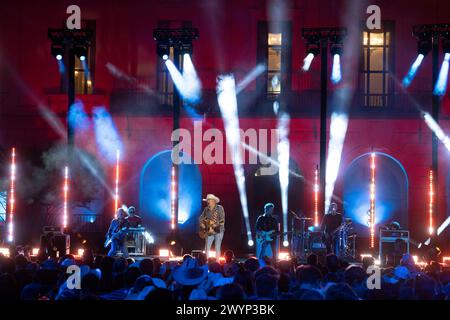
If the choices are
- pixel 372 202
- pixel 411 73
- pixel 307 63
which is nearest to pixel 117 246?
pixel 372 202

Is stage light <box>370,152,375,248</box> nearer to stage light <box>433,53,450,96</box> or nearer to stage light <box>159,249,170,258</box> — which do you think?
stage light <box>433,53,450,96</box>

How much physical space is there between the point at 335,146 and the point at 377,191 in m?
2.20

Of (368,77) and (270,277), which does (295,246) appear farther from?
(270,277)

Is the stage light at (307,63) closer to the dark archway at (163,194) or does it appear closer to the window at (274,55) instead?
the window at (274,55)

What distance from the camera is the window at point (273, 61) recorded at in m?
23.4

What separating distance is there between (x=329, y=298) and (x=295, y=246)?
530 inches

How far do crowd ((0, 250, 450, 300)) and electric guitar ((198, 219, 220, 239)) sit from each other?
831 centimetres

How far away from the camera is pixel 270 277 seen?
7023mm

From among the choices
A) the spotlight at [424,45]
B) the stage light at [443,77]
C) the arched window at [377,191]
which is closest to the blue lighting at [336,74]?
the arched window at [377,191]

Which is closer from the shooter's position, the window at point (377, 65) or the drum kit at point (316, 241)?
the drum kit at point (316, 241)

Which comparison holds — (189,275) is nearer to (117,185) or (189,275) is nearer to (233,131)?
(117,185)

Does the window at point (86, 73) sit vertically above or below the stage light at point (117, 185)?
above

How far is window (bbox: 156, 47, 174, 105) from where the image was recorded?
23391 mm
